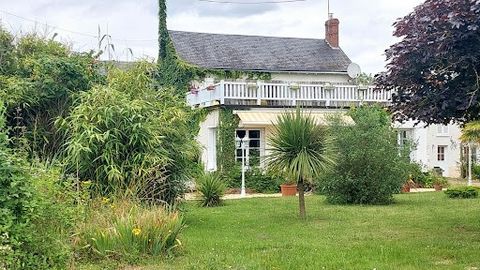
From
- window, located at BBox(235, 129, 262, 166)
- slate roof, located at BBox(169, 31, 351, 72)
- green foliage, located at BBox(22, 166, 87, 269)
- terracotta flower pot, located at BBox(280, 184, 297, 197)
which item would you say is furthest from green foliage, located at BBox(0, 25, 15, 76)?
slate roof, located at BBox(169, 31, 351, 72)

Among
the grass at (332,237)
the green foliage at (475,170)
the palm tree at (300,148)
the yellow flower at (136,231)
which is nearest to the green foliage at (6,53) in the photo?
the grass at (332,237)

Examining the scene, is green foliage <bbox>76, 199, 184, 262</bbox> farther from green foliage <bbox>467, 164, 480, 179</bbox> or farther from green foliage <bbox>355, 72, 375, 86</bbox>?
green foliage <bbox>467, 164, 480, 179</bbox>

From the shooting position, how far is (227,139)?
2792 cm

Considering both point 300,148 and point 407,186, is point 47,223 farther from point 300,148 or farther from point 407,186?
point 407,186

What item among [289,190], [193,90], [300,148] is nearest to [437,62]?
[300,148]

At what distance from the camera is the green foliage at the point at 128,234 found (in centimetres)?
975

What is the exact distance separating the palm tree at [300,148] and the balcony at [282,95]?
12561mm

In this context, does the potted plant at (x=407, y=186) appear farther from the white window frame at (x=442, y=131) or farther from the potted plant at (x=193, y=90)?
the potted plant at (x=193, y=90)

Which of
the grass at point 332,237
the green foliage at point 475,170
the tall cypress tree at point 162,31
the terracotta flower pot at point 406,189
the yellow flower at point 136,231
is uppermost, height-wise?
the tall cypress tree at point 162,31

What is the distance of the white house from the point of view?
28109mm

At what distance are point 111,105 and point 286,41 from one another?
82.3 ft

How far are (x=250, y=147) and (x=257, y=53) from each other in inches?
339

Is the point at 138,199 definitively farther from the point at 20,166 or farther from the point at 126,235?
the point at 20,166

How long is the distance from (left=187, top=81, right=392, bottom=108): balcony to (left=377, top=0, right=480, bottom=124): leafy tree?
54.4 feet
